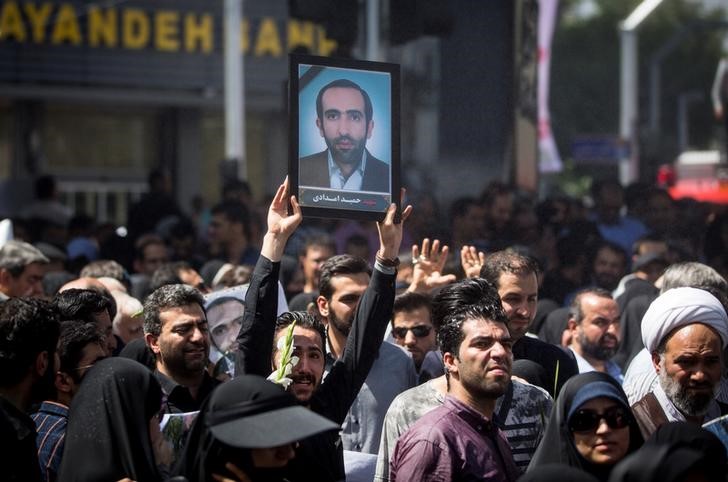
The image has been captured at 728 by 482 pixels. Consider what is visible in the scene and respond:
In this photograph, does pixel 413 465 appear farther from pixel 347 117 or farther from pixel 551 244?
pixel 551 244

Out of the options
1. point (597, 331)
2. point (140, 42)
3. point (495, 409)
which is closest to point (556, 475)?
point (495, 409)

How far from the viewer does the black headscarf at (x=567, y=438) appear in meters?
4.79

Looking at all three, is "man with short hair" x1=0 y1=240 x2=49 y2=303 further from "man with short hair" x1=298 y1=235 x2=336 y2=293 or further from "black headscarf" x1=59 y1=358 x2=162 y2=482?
"black headscarf" x1=59 y1=358 x2=162 y2=482

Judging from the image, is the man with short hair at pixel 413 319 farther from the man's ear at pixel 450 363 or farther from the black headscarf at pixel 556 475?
the black headscarf at pixel 556 475

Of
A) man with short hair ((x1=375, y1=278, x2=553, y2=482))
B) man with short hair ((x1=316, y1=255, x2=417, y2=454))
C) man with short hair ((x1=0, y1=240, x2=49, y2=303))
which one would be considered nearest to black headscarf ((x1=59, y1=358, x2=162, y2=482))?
man with short hair ((x1=375, y1=278, x2=553, y2=482))

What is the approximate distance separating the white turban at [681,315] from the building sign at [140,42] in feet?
63.2

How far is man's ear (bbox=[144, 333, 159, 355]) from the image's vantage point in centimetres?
651

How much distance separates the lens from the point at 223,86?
28.3 metres

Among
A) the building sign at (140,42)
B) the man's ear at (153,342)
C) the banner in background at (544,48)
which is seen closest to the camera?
the man's ear at (153,342)

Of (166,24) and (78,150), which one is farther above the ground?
(166,24)

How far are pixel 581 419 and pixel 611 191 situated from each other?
26.0 ft

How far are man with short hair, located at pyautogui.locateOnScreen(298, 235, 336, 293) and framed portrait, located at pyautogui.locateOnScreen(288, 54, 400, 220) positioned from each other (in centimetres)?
301

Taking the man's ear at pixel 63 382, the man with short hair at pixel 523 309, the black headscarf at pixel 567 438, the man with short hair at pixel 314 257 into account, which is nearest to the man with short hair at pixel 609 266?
the man with short hair at pixel 314 257

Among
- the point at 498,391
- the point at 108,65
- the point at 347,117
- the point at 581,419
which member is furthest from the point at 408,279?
the point at 108,65
